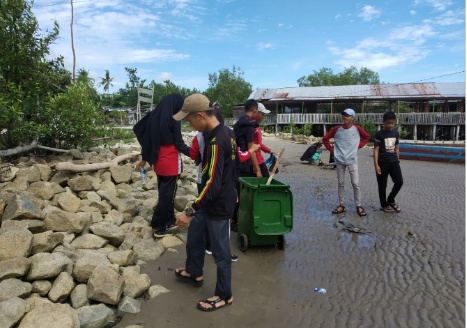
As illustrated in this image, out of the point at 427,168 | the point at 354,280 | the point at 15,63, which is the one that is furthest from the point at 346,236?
the point at 427,168


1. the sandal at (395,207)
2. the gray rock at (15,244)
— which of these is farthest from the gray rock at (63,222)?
the sandal at (395,207)

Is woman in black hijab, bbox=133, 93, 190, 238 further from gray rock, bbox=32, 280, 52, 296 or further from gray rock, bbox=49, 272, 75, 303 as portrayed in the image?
gray rock, bbox=32, 280, 52, 296

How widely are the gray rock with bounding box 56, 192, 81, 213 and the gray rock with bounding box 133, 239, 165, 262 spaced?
1.31 metres

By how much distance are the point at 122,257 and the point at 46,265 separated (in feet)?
2.64

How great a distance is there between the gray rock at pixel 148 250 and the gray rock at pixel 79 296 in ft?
3.18

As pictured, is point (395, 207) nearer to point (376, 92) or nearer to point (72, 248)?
point (72, 248)

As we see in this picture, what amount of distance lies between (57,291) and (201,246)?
1346 mm

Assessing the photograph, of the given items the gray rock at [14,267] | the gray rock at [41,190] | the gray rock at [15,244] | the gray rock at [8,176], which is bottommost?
the gray rock at [14,267]

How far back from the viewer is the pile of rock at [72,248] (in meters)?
3.03

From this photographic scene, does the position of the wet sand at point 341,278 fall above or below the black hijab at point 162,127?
below

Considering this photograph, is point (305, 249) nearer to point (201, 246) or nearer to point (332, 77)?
point (201, 246)

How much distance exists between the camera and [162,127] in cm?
464

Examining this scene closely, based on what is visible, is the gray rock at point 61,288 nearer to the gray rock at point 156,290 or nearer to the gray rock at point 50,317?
the gray rock at point 50,317

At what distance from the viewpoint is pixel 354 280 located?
3.92 metres
